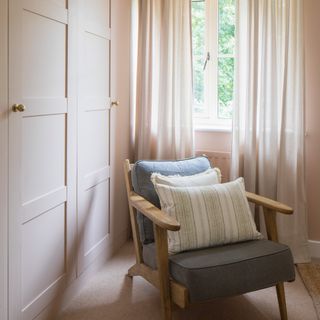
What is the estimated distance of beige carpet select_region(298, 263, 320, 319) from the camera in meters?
2.51

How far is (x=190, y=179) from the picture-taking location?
2465mm

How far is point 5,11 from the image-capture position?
1696mm

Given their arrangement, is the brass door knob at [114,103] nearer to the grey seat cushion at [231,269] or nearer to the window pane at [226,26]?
the window pane at [226,26]

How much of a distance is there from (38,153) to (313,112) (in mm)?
1926

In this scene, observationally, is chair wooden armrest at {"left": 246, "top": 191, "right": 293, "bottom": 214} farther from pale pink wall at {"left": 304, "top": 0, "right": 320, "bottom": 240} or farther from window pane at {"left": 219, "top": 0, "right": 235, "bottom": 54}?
window pane at {"left": 219, "top": 0, "right": 235, "bottom": 54}

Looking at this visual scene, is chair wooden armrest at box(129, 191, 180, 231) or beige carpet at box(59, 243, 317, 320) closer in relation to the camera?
chair wooden armrest at box(129, 191, 180, 231)

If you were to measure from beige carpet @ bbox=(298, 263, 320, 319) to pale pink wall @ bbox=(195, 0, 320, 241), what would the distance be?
27 cm

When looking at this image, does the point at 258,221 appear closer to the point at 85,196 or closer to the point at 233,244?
the point at 233,244

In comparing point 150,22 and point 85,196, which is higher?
point 150,22

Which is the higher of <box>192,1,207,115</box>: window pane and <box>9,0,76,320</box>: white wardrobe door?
<box>192,1,207,115</box>: window pane

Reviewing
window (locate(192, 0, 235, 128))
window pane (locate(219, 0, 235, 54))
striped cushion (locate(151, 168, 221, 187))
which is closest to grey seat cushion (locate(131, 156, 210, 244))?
striped cushion (locate(151, 168, 221, 187))

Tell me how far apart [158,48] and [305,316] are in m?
2.02

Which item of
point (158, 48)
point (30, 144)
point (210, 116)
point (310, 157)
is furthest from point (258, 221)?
point (30, 144)

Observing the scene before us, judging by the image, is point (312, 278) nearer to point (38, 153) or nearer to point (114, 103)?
point (114, 103)
